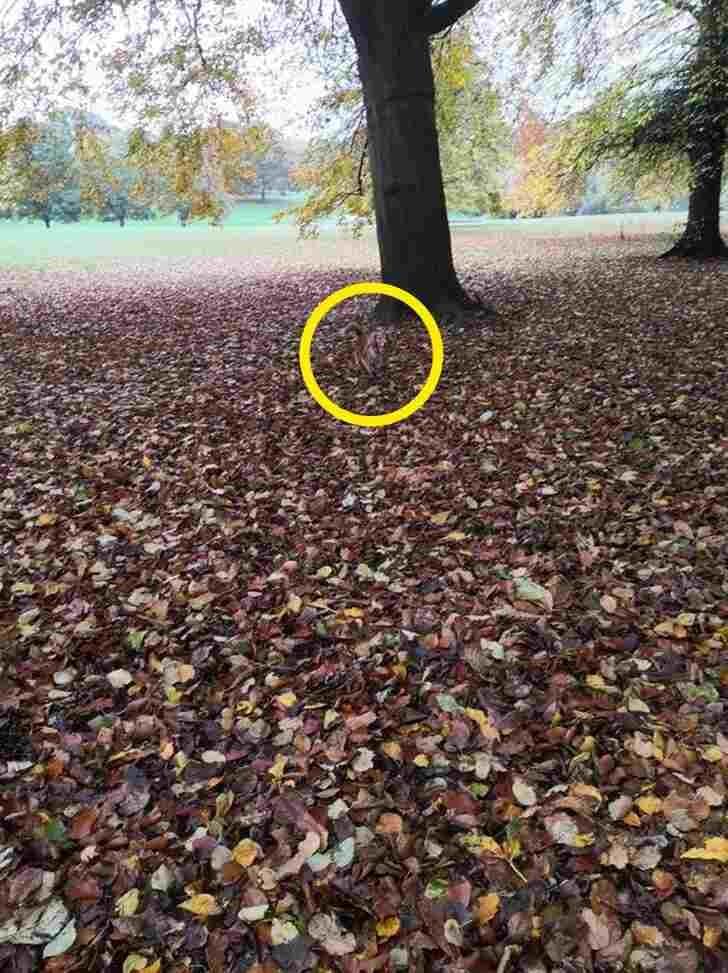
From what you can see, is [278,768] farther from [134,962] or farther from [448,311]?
[448,311]

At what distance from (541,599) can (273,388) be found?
4598 mm

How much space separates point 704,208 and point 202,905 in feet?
55.4

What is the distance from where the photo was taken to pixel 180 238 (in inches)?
1538

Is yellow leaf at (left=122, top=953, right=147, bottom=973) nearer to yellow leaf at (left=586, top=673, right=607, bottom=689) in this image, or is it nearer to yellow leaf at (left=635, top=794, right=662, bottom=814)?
yellow leaf at (left=635, top=794, right=662, bottom=814)

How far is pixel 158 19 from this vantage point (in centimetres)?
1136

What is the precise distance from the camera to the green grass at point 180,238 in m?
27.6

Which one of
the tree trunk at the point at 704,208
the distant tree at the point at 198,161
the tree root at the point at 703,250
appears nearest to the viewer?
the distant tree at the point at 198,161

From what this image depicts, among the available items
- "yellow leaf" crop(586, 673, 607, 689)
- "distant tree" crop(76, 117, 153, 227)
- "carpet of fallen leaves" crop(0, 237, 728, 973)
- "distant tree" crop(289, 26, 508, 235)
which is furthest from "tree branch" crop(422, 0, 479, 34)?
"yellow leaf" crop(586, 673, 607, 689)

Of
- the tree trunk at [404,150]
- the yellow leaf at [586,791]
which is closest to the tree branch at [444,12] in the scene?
the tree trunk at [404,150]

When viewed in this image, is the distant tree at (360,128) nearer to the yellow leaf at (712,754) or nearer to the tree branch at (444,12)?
the tree branch at (444,12)

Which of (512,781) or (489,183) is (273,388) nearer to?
(512,781)

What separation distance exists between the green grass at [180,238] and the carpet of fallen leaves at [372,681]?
15010mm

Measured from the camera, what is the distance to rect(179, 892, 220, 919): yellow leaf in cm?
228

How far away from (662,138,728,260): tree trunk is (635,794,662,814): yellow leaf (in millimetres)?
15310
